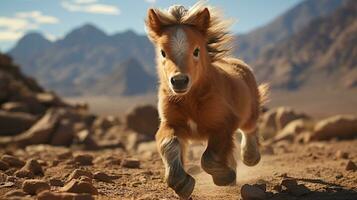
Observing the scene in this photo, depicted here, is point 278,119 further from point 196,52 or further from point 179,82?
point 179,82

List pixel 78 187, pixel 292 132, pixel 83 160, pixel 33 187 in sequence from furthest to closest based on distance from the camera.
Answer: pixel 292 132
pixel 83 160
pixel 33 187
pixel 78 187

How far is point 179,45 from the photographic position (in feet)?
23.4

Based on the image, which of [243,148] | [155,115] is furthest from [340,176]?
[155,115]

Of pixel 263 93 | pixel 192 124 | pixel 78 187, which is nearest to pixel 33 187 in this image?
pixel 78 187

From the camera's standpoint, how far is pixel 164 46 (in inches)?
286

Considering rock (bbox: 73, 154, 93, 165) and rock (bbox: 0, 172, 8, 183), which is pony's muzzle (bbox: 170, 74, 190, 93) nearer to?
rock (bbox: 0, 172, 8, 183)

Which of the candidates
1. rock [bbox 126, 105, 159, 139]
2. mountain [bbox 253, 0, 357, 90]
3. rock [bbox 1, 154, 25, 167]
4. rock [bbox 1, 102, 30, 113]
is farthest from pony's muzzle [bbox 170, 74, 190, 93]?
mountain [bbox 253, 0, 357, 90]

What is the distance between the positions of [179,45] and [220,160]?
1.54 m

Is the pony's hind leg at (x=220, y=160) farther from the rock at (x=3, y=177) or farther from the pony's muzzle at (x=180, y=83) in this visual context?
the rock at (x=3, y=177)

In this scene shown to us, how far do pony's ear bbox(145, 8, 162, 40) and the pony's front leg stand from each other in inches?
53.9

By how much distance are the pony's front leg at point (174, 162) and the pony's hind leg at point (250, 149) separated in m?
2.62

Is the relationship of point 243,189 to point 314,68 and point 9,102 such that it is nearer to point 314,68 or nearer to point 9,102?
point 9,102

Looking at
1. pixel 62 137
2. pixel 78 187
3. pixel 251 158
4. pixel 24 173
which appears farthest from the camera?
pixel 62 137

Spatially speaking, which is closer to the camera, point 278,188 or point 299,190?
point 299,190
